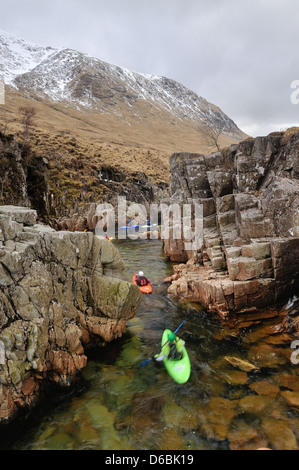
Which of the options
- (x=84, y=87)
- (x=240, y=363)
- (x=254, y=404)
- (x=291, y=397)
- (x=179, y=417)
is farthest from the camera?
(x=84, y=87)

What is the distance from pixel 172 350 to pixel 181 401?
233 centimetres

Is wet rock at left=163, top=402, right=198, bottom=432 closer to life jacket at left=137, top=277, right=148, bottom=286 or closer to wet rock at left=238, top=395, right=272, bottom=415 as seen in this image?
wet rock at left=238, top=395, right=272, bottom=415

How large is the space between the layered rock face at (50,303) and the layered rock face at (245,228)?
5615mm

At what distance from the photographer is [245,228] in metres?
15.6

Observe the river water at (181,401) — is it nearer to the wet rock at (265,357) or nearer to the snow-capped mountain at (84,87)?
the wet rock at (265,357)

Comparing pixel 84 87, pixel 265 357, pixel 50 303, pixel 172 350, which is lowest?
pixel 265 357

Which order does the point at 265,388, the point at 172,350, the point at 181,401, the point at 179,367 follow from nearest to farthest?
the point at 181,401 → the point at 265,388 → the point at 179,367 → the point at 172,350

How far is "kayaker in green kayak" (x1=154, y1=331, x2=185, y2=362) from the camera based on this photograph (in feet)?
34.9

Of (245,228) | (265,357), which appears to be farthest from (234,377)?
(245,228)

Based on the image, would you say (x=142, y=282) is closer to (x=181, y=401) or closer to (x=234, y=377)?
(x=234, y=377)

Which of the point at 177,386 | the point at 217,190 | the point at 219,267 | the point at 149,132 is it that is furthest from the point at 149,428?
the point at 149,132

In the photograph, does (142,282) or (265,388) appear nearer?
(265,388)

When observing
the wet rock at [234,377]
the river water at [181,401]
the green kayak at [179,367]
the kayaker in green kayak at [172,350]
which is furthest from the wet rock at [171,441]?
the kayaker in green kayak at [172,350]

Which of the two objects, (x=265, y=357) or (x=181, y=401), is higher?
(x=265, y=357)
